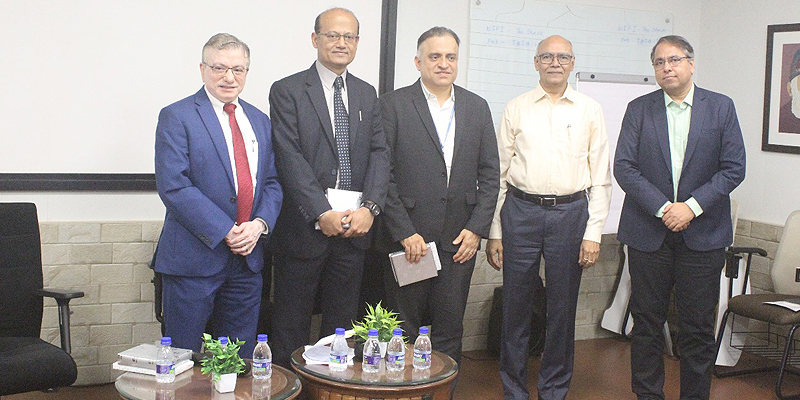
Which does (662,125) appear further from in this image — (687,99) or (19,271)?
(19,271)

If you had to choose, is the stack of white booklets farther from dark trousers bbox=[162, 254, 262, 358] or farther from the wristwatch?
the wristwatch

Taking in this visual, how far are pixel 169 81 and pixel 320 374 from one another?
1860mm

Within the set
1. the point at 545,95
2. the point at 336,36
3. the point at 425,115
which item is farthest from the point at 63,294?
the point at 545,95

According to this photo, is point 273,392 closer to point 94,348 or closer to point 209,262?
point 209,262

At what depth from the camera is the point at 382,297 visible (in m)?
4.24

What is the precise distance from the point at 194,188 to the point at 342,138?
0.69 meters

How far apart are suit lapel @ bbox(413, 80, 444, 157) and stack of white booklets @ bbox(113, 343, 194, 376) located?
1.45 m

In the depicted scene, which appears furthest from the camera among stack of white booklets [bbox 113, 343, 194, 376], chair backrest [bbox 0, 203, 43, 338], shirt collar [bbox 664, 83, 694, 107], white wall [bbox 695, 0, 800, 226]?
white wall [bbox 695, 0, 800, 226]

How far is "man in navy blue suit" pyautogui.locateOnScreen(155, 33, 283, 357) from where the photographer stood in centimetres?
330

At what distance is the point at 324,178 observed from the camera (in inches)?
143

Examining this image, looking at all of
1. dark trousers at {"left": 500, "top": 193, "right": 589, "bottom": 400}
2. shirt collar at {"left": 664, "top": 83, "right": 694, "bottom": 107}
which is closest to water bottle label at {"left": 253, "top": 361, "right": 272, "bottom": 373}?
dark trousers at {"left": 500, "top": 193, "right": 589, "bottom": 400}

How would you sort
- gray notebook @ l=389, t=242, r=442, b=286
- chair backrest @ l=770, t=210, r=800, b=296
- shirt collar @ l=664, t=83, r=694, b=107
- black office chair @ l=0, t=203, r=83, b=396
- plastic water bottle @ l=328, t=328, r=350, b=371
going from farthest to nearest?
chair backrest @ l=770, t=210, r=800, b=296
shirt collar @ l=664, t=83, r=694, b=107
gray notebook @ l=389, t=242, r=442, b=286
black office chair @ l=0, t=203, r=83, b=396
plastic water bottle @ l=328, t=328, r=350, b=371

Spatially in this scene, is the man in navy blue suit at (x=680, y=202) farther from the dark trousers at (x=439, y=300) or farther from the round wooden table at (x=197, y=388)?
the round wooden table at (x=197, y=388)

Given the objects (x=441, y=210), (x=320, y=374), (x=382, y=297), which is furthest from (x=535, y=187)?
(x=320, y=374)
